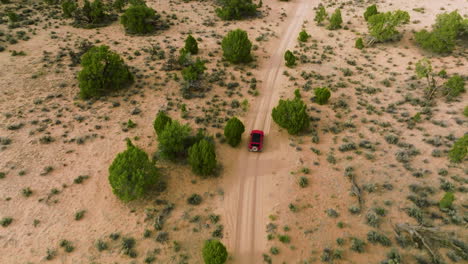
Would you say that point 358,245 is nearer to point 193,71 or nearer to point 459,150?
point 459,150

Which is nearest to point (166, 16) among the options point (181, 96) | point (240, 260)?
point (181, 96)

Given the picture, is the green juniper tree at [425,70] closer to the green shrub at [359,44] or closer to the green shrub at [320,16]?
the green shrub at [359,44]

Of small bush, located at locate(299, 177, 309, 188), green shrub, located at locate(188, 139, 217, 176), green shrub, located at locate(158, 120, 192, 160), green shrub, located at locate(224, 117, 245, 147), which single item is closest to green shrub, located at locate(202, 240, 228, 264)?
green shrub, located at locate(188, 139, 217, 176)

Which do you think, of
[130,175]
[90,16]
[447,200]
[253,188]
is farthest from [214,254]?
[90,16]

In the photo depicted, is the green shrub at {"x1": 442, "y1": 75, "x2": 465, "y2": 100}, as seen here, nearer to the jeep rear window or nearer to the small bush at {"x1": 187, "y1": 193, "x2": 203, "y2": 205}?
the jeep rear window

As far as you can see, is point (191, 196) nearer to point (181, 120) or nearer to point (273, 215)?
point (273, 215)
